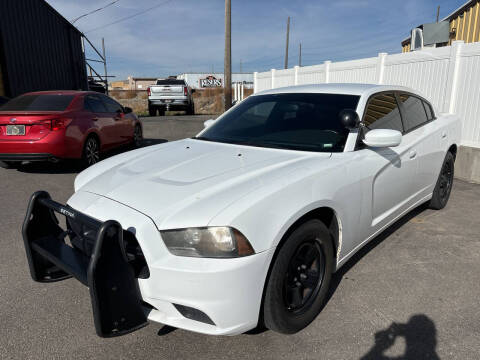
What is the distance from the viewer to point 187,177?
2.41m

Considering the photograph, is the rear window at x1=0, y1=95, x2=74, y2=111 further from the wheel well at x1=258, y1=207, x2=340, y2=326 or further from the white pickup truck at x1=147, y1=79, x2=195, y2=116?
the white pickup truck at x1=147, y1=79, x2=195, y2=116

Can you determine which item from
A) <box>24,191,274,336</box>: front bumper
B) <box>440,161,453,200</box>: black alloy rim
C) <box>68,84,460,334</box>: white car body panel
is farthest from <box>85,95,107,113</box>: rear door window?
<box>440,161,453,200</box>: black alloy rim

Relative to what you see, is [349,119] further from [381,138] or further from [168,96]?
[168,96]

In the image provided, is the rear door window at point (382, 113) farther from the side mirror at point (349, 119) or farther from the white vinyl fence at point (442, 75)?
the white vinyl fence at point (442, 75)

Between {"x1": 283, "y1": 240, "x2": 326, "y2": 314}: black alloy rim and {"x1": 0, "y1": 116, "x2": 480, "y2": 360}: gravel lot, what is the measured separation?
19 centimetres

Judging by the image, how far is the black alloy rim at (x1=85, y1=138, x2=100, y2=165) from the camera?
6.90 m

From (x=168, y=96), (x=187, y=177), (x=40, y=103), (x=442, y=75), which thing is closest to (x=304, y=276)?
(x=187, y=177)

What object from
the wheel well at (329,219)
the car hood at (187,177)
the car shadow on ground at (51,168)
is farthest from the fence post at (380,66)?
the wheel well at (329,219)

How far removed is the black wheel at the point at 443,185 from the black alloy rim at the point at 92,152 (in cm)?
579

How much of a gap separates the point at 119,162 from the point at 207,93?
1482 inches

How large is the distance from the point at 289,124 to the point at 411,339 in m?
1.88

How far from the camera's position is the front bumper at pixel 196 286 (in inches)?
73.2

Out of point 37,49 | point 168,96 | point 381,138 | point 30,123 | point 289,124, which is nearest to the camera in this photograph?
point 381,138

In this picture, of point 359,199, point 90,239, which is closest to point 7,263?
point 90,239
